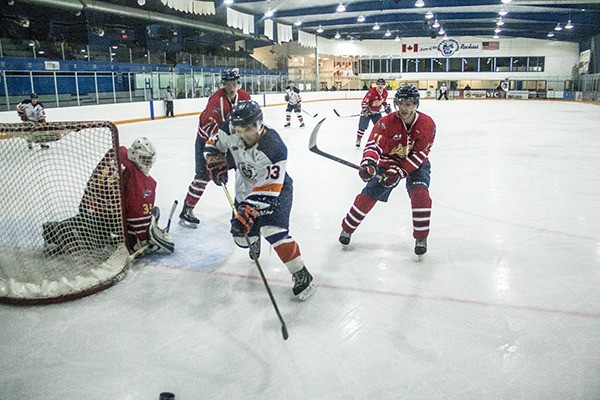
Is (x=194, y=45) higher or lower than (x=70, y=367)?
higher

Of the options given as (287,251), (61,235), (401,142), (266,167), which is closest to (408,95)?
(401,142)

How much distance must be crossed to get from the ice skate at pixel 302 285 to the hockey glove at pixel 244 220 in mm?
407

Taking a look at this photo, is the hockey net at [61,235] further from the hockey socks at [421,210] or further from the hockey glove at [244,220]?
the hockey socks at [421,210]

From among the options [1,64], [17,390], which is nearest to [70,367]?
[17,390]

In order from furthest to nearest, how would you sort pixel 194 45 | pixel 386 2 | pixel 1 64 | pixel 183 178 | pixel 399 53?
pixel 399 53 → pixel 194 45 → pixel 386 2 → pixel 1 64 → pixel 183 178

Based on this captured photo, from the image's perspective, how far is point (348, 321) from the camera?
2043 millimetres

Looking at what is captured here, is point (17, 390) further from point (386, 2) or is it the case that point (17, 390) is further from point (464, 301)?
point (386, 2)

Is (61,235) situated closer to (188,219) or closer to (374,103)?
(188,219)

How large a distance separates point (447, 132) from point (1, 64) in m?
9.37

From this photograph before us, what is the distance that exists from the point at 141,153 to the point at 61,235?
681 millimetres

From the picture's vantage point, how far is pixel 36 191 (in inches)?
132

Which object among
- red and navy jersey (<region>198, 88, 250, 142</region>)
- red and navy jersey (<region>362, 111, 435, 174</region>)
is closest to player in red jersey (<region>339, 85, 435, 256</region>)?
red and navy jersey (<region>362, 111, 435, 174</region>)

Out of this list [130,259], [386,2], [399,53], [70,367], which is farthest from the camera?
[399,53]

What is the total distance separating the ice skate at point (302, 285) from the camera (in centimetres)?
224
